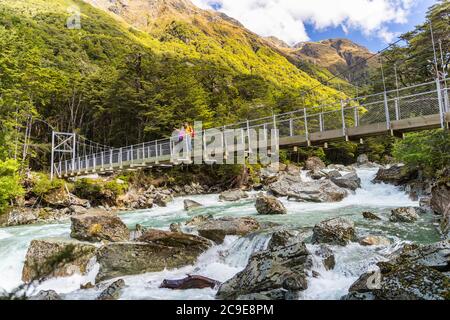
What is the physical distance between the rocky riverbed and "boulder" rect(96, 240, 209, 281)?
0.9 inches

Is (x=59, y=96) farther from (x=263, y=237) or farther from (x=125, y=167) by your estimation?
(x=263, y=237)

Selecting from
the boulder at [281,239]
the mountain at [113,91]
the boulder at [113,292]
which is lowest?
the boulder at [113,292]

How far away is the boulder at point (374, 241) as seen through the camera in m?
7.82

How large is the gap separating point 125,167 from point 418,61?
2019cm

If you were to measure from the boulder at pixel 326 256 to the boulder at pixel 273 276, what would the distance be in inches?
15.3

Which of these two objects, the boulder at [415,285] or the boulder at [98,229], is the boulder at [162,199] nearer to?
the boulder at [98,229]

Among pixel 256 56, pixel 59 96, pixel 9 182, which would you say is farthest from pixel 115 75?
pixel 256 56

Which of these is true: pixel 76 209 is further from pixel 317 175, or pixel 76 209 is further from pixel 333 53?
pixel 333 53

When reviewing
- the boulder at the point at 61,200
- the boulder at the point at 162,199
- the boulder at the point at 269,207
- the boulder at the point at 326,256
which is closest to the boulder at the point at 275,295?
the boulder at the point at 326,256

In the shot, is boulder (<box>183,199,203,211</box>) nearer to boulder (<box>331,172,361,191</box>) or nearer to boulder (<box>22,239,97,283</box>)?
boulder (<box>331,172,361,191</box>)

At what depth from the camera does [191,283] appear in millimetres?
6586

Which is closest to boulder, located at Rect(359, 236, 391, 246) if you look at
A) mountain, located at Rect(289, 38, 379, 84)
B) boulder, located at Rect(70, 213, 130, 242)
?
boulder, located at Rect(70, 213, 130, 242)

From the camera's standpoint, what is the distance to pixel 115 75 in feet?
101

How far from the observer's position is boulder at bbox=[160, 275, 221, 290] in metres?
6.57
